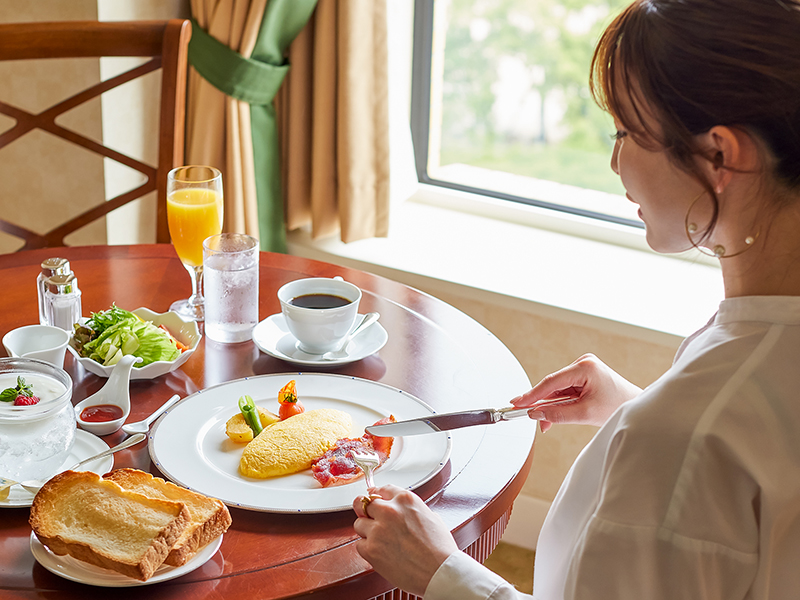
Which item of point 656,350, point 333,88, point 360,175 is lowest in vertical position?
point 656,350

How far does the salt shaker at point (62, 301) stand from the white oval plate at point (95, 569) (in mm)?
543

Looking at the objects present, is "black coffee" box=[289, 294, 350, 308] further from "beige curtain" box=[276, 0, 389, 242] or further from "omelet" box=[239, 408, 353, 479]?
"beige curtain" box=[276, 0, 389, 242]

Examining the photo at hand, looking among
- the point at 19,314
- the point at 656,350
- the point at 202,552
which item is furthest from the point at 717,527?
the point at 656,350

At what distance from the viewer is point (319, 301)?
136 centimetres

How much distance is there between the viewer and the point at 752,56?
0.74 metres

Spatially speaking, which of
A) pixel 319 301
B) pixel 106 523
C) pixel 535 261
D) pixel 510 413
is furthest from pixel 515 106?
pixel 106 523

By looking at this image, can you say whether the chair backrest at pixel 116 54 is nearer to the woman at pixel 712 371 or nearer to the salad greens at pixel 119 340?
the salad greens at pixel 119 340

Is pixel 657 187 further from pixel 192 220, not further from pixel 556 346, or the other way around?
pixel 556 346

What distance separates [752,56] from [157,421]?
812 mm

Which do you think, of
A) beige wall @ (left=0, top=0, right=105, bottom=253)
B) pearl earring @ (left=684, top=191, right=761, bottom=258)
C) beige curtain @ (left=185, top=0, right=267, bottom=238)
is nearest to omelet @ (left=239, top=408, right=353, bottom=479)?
pearl earring @ (left=684, top=191, right=761, bottom=258)

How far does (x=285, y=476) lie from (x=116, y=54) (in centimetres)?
138

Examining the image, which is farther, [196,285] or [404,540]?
[196,285]

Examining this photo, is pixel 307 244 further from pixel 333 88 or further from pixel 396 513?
pixel 396 513

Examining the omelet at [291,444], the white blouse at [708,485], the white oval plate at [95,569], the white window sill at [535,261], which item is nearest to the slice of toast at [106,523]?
the white oval plate at [95,569]
